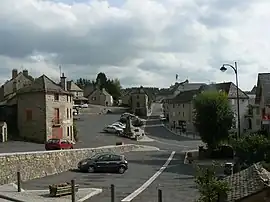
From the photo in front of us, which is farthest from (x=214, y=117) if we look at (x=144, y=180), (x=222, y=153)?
(x=144, y=180)

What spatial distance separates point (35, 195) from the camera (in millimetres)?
25156

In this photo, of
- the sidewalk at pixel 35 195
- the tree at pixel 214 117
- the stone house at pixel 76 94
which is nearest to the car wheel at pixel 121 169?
the sidewalk at pixel 35 195

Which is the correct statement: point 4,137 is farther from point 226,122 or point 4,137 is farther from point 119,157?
point 226,122

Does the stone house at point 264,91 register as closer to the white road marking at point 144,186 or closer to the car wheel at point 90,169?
the white road marking at point 144,186

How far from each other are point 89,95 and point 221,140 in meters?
95.3

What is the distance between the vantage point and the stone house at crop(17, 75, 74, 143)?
2419 inches

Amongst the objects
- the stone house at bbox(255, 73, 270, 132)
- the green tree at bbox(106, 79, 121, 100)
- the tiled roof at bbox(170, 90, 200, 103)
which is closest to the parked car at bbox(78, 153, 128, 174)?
the stone house at bbox(255, 73, 270, 132)

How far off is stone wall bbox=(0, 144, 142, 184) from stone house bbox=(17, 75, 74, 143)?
18.5 meters

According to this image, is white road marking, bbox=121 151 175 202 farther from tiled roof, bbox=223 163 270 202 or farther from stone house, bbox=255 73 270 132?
stone house, bbox=255 73 270 132

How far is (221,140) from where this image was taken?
54.2 m

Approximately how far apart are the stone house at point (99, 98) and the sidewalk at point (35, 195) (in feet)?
370

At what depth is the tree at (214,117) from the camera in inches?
2106

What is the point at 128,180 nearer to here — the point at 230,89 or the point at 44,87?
the point at 44,87

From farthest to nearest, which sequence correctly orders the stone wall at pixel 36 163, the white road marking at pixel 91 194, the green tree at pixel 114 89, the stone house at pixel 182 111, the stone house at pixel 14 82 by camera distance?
the green tree at pixel 114 89 < the stone house at pixel 182 111 < the stone house at pixel 14 82 < the stone wall at pixel 36 163 < the white road marking at pixel 91 194
